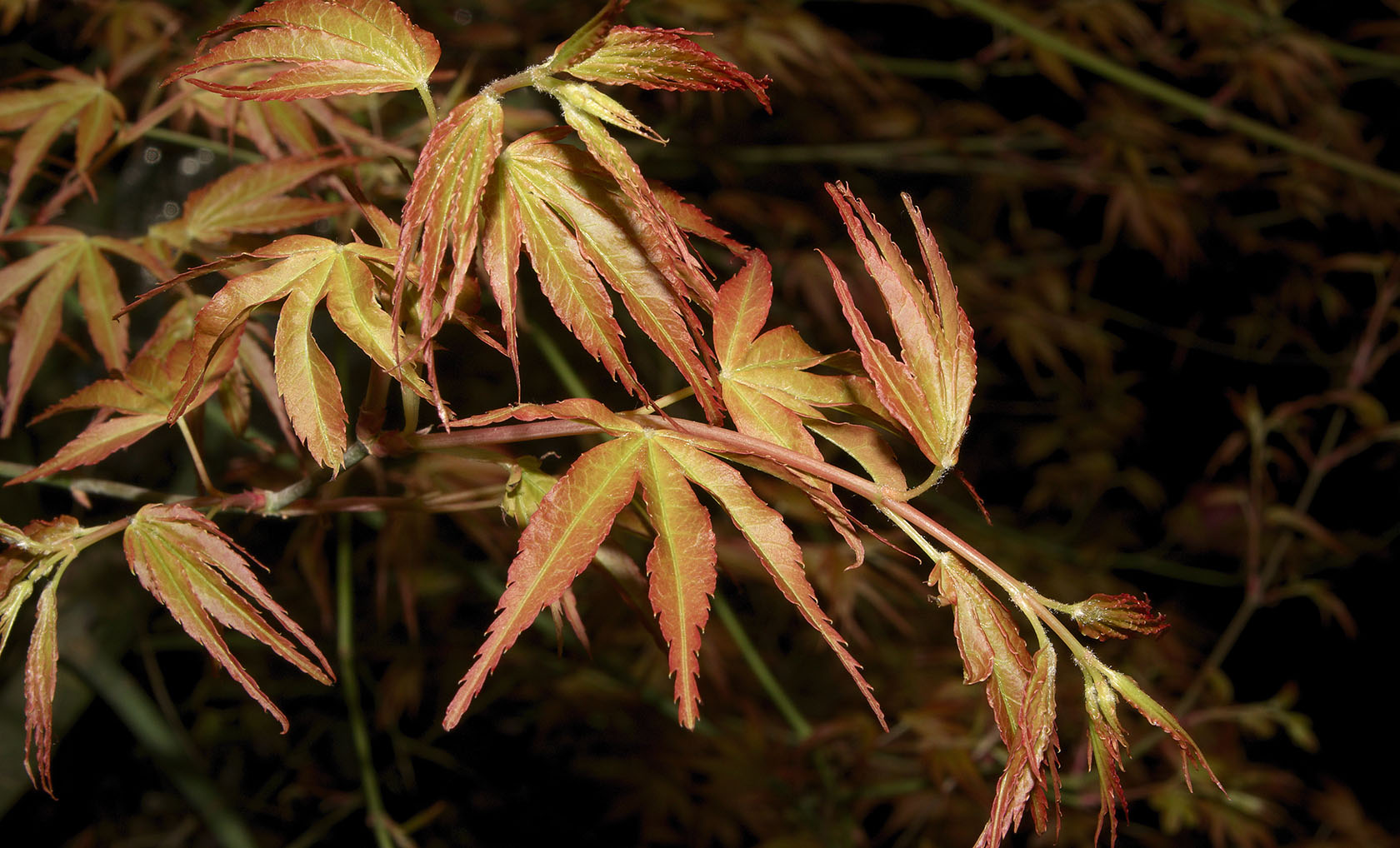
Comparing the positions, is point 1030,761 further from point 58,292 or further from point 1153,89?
point 1153,89

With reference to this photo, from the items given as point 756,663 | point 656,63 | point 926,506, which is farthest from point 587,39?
point 926,506

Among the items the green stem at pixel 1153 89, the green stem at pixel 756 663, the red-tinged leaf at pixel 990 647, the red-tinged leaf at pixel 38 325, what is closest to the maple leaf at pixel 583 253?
the red-tinged leaf at pixel 990 647

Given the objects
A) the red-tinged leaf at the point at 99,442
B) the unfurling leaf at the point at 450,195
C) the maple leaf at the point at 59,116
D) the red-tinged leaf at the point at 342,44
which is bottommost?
the red-tinged leaf at the point at 99,442

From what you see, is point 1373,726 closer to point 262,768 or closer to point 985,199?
point 985,199

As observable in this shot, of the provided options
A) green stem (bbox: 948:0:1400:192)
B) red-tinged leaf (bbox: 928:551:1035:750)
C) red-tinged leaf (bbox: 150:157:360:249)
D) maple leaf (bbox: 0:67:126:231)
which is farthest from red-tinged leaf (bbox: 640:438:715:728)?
green stem (bbox: 948:0:1400:192)

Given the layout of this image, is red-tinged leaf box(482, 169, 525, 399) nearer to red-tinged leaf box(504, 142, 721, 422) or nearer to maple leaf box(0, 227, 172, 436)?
red-tinged leaf box(504, 142, 721, 422)

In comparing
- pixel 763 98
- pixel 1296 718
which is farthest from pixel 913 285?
pixel 1296 718

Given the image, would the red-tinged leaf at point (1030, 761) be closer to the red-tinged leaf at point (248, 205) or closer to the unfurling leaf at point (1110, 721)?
the unfurling leaf at point (1110, 721)
